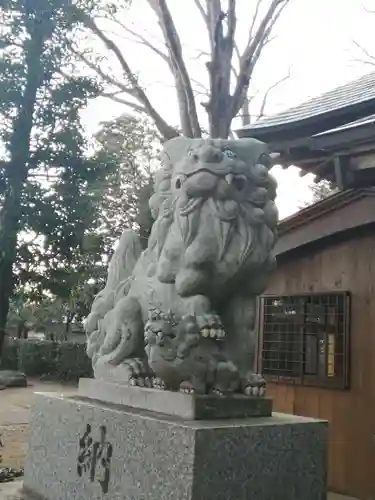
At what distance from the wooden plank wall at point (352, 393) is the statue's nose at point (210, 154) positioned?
227cm

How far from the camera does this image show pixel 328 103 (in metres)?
6.03

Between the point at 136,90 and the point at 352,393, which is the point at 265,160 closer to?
the point at 352,393

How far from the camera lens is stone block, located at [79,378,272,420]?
2406 millimetres

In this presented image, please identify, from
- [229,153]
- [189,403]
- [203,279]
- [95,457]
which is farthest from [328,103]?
[95,457]

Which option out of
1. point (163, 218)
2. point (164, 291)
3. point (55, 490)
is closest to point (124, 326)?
point (164, 291)

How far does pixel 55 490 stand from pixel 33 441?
426mm

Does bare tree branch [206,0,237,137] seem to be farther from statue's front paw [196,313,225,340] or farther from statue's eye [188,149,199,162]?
statue's front paw [196,313,225,340]

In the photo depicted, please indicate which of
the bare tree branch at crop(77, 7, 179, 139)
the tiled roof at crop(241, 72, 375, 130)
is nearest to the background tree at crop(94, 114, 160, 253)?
the bare tree branch at crop(77, 7, 179, 139)

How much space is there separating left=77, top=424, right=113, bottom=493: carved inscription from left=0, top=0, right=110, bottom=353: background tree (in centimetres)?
257

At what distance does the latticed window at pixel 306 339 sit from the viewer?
4637mm

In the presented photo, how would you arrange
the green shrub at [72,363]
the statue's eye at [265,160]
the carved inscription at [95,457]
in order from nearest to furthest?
the carved inscription at [95,457], the statue's eye at [265,160], the green shrub at [72,363]

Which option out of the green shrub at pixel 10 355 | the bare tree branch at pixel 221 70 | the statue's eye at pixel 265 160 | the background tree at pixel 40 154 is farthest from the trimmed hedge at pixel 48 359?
the statue's eye at pixel 265 160

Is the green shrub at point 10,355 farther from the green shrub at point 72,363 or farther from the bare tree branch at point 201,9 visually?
the bare tree branch at point 201,9

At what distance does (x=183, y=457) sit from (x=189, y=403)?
0.26m
